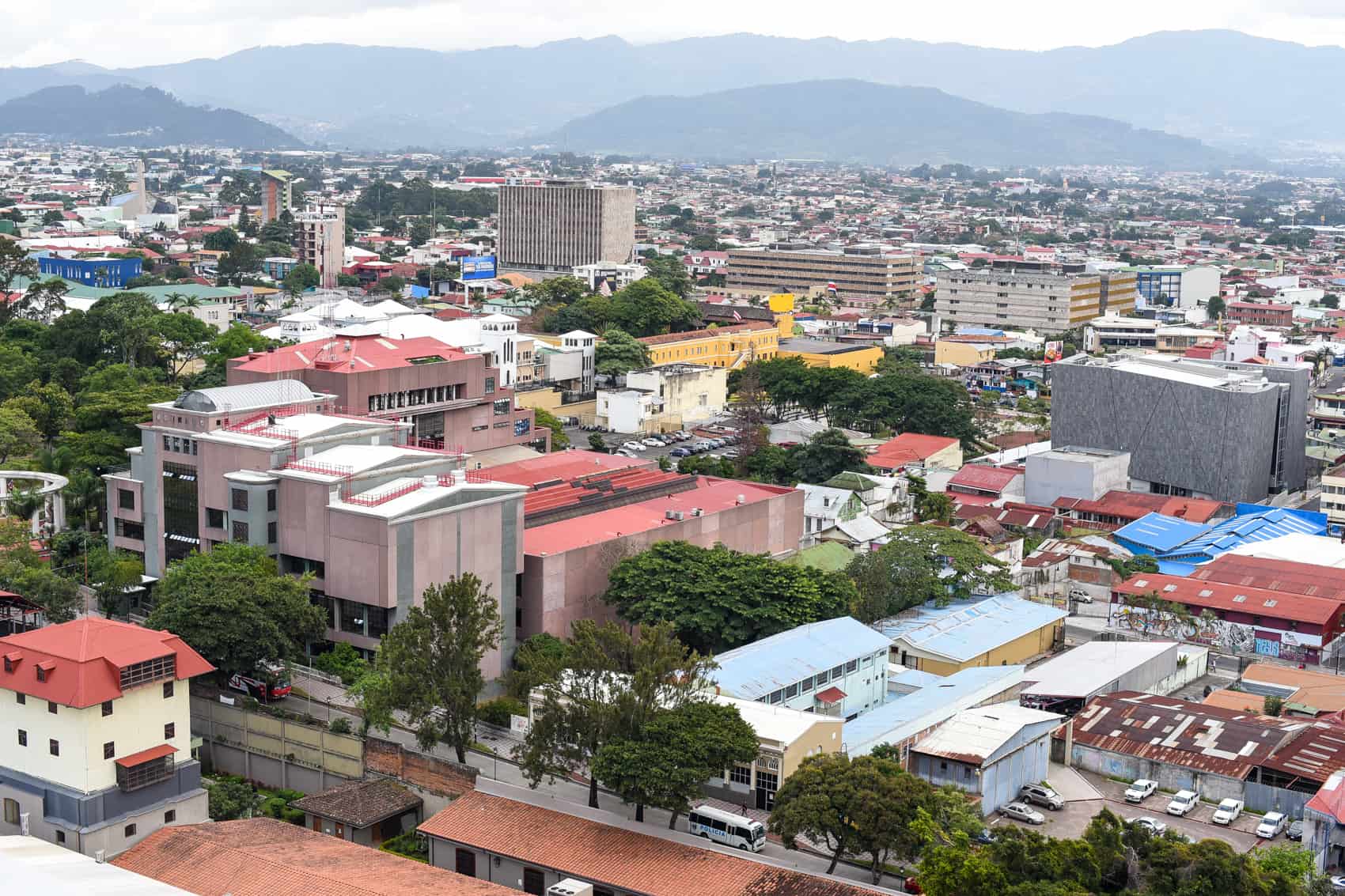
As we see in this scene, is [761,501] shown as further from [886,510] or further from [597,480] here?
[886,510]

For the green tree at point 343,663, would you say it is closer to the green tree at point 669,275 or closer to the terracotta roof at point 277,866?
the terracotta roof at point 277,866

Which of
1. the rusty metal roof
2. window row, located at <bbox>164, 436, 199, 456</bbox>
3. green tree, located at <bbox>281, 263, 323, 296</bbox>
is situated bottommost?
the rusty metal roof

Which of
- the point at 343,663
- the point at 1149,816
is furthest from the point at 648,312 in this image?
the point at 1149,816

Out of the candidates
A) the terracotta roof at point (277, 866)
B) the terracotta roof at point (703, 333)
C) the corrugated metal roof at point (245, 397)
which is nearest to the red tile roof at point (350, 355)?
the corrugated metal roof at point (245, 397)

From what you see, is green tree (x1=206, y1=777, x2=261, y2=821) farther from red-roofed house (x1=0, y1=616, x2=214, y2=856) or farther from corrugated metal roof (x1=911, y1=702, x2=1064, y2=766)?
corrugated metal roof (x1=911, y1=702, x2=1064, y2=766)

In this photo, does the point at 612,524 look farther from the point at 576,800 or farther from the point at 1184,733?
the point at 1184,733

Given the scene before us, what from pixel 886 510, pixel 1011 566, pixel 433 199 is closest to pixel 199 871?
pixel 1011 566

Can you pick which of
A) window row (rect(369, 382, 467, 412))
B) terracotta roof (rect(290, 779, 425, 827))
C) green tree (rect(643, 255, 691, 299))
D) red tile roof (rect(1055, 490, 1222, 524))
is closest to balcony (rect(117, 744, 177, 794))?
terracotta roof (rect(290, 779, 425, 827))
